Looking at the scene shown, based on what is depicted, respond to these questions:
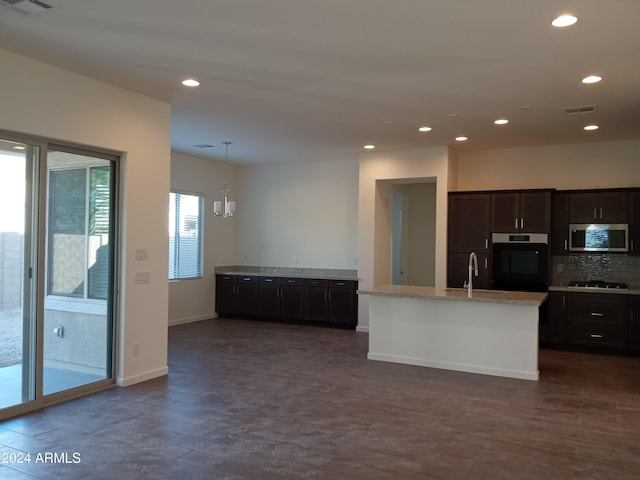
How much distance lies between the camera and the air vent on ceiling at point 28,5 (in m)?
3.13

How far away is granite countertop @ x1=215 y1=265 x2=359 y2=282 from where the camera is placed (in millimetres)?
8709

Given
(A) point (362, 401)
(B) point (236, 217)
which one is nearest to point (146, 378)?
(A) point (362, 401)

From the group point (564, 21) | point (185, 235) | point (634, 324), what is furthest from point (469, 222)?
point (185, 235)

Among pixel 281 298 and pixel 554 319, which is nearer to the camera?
pixel 554 319

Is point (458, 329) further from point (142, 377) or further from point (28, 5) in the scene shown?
point (28, 5)

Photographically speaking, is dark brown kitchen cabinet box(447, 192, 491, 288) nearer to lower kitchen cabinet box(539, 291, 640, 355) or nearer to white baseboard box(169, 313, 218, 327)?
lower kitchen cabinet box(539, 291, 640, 355)

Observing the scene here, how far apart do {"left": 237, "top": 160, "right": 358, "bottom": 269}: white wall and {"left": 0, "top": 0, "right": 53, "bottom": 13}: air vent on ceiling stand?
6.15 metres

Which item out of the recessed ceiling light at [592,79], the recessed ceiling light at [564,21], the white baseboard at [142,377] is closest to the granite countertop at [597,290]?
the recessed ceiling light at [592,79]

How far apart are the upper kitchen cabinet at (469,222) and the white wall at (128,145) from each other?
4222 millimetres

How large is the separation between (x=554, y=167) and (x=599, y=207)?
0.99 metres

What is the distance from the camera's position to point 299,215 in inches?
372

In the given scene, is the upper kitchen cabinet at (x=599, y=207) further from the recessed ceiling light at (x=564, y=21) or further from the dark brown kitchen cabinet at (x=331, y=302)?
the recessed ceiling light at (x=564, y=21)

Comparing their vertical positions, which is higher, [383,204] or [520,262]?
[383,204]

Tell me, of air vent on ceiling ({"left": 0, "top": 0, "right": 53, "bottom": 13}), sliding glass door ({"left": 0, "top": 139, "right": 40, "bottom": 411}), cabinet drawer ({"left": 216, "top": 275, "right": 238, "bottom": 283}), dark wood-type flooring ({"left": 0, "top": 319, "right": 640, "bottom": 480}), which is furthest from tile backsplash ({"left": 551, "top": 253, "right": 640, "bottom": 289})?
air vent on ceiling ({"left": 0, "top": 0, "right": 53, "bottom": 13})
